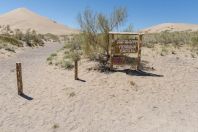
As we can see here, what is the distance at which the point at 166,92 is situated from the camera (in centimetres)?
1029

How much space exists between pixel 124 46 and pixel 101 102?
15.3ft

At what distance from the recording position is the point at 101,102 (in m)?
9.05

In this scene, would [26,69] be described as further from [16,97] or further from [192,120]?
→ [192,120]

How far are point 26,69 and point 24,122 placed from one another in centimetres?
795

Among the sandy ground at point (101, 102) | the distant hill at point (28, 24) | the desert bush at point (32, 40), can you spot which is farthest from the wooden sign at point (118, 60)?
the distant hill at point (28, 24)

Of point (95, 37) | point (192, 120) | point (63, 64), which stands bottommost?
point (192, 120)

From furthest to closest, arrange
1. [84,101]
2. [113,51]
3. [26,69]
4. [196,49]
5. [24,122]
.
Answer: [196,49] < [26,69] < [113,51] < [84,101] < [24,122]

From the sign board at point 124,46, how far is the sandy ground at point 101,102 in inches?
39.7

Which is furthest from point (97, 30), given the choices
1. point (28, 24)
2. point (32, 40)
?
point (28, 24)

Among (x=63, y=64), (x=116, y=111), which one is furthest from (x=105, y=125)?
(x=63, y=64)

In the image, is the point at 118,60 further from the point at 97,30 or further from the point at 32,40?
the point at 32,40

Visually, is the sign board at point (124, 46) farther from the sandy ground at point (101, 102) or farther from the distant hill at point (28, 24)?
the distant hill at point (28, 24)

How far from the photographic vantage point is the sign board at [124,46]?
13000 mm

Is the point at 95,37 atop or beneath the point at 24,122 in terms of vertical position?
atop
